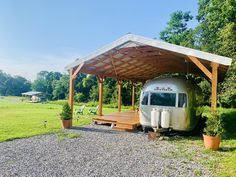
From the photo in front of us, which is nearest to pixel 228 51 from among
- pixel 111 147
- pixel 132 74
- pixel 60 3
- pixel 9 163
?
pixel 132 74

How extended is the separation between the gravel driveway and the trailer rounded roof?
3327 millimetres

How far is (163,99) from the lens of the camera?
10766 millimetres

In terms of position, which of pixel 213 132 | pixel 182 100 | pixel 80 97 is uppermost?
pixel 182 100

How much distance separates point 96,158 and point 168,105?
4.94m

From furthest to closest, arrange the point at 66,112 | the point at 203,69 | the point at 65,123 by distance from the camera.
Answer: the point at 66,112 < the point at 65,123 < the point at 203,69

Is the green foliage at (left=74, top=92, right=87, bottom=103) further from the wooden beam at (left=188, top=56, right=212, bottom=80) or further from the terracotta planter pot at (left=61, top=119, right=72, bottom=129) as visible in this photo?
the wooden beam at (left=188, top=56, right=212, bottom=80)

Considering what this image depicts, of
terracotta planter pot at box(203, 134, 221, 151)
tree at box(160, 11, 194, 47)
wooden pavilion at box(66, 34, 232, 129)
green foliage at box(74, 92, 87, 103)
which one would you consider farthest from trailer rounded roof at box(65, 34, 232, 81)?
green foliage at box(74, 92, 87, 103)

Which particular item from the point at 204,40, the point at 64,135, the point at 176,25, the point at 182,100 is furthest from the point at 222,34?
the point at 176,25

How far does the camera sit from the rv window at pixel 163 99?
417 inches

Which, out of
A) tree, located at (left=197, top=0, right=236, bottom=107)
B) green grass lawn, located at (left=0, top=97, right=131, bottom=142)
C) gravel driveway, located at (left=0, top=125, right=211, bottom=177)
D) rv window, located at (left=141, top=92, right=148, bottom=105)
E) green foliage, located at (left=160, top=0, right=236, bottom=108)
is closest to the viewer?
gravel driveway, located at (left=0, top=125, right=211, bottom=177)

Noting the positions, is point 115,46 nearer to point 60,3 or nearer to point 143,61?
point 143,61

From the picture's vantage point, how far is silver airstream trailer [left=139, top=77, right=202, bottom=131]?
10336 millimetres

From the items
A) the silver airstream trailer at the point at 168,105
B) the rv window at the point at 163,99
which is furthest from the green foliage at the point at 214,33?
the rv window at the point at 163,99

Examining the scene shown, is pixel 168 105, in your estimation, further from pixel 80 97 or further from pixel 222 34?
pixel 80 97
